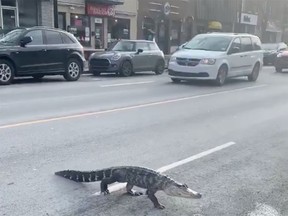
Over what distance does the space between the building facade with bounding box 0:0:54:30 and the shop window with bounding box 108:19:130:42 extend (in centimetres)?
533

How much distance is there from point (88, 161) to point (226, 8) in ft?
125

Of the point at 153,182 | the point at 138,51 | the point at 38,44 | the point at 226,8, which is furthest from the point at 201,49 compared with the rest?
the point at 226,8

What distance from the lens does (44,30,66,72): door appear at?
14.5 metres

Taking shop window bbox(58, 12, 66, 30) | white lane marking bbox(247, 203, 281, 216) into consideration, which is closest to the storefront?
shop window bbox(58, 12, 66, 30)

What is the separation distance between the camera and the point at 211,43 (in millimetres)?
15828

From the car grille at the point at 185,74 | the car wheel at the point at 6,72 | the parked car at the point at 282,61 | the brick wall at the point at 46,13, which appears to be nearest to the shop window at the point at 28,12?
the brick wall at the point at 46,13

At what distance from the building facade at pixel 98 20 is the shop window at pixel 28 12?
59.1 inches

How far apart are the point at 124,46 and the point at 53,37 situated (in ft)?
15.9

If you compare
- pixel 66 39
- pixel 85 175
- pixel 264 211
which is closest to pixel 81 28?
pixel 66 39

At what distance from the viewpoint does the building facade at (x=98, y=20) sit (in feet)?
79.7

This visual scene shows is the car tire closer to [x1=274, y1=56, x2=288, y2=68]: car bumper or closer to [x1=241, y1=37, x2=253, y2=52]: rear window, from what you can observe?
[x1=241, y1=37, x2=253, y2=52]: rear window

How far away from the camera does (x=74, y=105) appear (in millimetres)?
9773

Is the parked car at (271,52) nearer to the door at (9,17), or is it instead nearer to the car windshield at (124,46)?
the car windshield at (124,46)

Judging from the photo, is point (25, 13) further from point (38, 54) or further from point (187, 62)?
point (187, 62)
